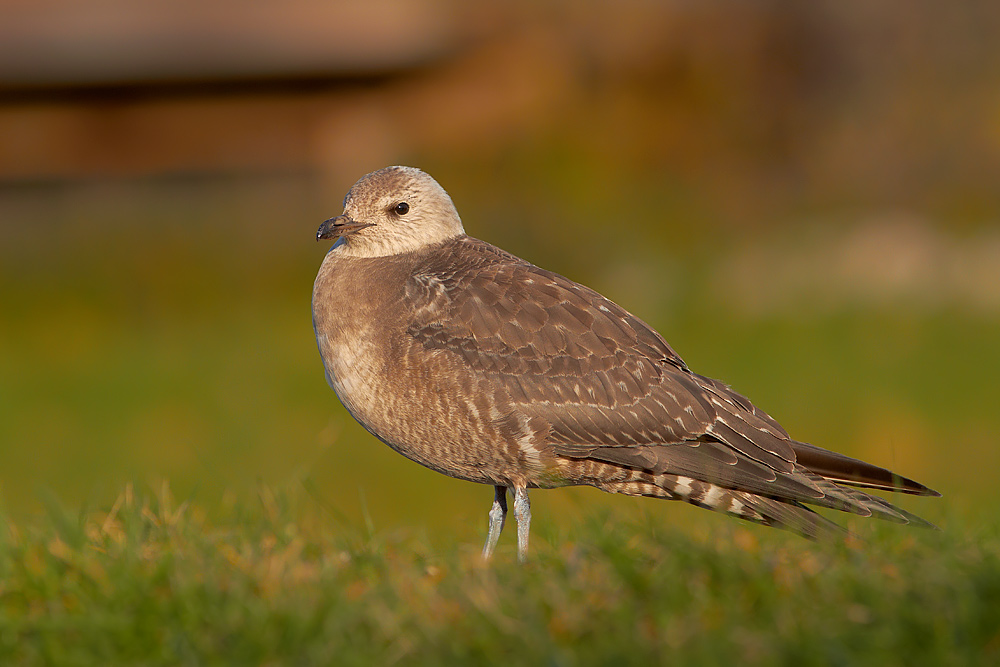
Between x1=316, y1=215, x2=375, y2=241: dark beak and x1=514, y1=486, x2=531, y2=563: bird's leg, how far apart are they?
162 centimetres

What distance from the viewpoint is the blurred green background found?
11.7m

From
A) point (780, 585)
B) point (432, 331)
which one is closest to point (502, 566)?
point (780, 585)

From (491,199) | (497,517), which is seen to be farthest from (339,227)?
(491,199)

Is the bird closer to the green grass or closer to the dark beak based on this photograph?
the dark beak

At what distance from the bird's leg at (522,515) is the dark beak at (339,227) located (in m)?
1.62

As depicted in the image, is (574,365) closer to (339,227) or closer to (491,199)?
(339,227)

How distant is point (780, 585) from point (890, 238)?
50.9 ft

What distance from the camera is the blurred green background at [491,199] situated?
1172cm

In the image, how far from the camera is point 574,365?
544 centimetres

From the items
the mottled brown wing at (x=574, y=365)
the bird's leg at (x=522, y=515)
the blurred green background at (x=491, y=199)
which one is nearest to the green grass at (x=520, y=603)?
the bird's leg at (x=522, y=515)

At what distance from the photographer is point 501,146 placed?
1830 centimetres

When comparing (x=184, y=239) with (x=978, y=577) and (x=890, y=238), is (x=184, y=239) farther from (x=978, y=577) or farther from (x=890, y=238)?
(x=978, y=577)

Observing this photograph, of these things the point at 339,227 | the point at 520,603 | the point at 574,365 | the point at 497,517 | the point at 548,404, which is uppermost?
the point at 339,227

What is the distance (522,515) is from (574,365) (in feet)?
2.49
